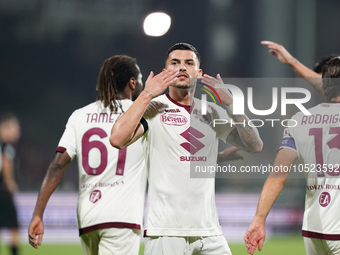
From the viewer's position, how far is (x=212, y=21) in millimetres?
18547

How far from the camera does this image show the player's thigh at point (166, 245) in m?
2.51

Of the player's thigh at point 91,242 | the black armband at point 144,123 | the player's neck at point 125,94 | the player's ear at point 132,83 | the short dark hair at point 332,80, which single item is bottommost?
the player's thigh at point 91,242

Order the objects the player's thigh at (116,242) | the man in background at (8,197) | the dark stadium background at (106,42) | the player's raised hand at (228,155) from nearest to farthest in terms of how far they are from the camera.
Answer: the player's thigh at (116,242) < the player's raised hand at (228,155) < the man in background at (8,197) < the dark stadium background at (106,42)

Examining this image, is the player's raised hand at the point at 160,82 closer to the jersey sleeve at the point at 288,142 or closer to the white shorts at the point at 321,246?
the jersey sleeve at the point at 288,142

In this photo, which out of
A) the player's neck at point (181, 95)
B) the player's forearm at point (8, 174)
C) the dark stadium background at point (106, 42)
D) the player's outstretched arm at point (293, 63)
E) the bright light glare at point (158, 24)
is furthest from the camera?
the dark stadium background at point (106, 42)

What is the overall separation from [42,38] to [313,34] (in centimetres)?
1159

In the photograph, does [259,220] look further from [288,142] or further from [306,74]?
[306,74]

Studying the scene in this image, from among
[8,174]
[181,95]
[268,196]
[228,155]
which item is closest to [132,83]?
[181,95]

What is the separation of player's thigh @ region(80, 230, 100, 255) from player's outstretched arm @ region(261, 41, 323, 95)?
2.00 m

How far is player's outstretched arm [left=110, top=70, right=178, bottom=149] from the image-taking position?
8.23ft

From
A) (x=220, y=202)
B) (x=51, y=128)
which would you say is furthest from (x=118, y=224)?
(x=51, y=128)

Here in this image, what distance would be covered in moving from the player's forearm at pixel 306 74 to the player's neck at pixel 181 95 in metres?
1.08

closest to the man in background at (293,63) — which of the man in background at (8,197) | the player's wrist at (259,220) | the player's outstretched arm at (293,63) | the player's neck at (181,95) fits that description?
the player's outstretched arm at (293,63)

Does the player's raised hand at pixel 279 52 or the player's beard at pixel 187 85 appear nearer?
the player's beard at pixel 187 85
